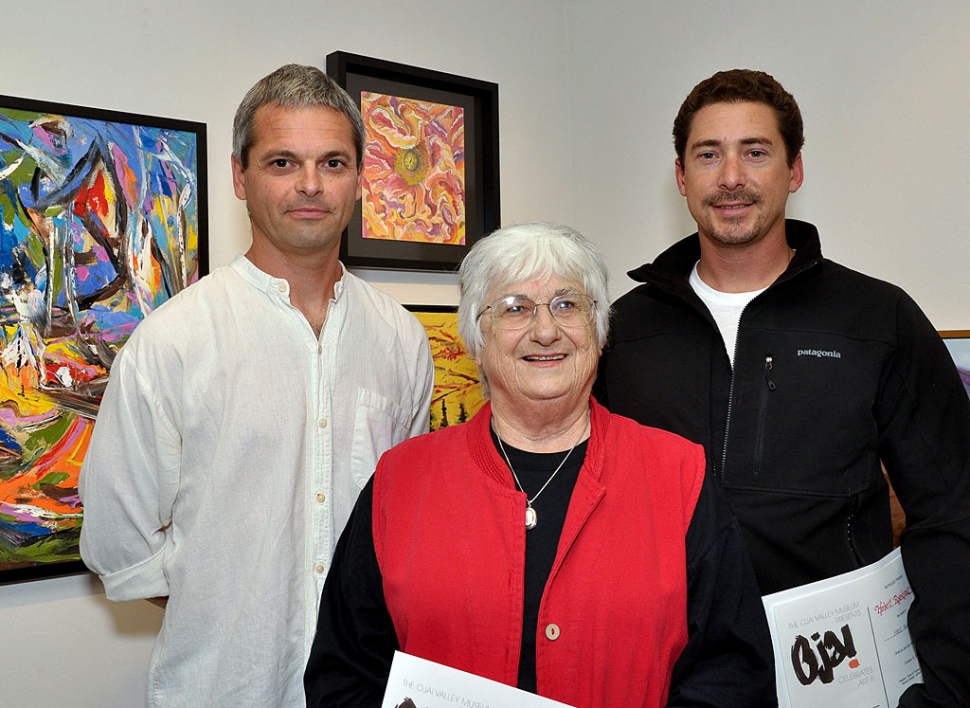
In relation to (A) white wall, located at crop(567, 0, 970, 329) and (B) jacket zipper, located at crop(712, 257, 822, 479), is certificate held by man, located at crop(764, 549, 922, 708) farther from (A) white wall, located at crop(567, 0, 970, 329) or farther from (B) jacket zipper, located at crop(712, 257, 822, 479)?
(A) white wall, located at crop(567, 0, 970, 329)

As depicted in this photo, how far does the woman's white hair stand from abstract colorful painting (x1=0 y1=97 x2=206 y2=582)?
958mm

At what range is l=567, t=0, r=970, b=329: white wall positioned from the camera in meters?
2.09

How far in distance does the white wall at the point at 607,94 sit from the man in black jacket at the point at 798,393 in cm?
53

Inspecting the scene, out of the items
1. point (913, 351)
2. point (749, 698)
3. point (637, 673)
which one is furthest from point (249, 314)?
point (913, 351)

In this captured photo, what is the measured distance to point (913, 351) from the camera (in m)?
1.62

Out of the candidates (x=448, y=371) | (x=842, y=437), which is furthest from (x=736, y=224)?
(x=448, y=371)

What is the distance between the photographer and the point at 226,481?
162cm

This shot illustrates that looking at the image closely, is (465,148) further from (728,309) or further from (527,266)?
(527,266)

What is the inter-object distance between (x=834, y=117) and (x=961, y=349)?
683 mm

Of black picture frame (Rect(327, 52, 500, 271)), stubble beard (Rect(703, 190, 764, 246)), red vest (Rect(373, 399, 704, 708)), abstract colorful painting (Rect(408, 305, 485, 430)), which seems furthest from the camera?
abstract colorful painting (Rect(408, 305, 485, 430))

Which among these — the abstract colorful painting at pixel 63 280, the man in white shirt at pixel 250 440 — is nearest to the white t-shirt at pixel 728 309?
the man in white shirt at pixel 250 440

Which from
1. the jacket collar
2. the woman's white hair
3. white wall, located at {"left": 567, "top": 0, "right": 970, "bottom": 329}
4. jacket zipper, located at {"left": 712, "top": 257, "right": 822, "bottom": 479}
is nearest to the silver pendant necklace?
the woman's white hair

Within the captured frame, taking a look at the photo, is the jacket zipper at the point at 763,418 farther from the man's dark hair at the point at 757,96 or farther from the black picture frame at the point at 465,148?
the black picture frame at the point at 465,148

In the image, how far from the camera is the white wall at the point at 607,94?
205 centimetres
